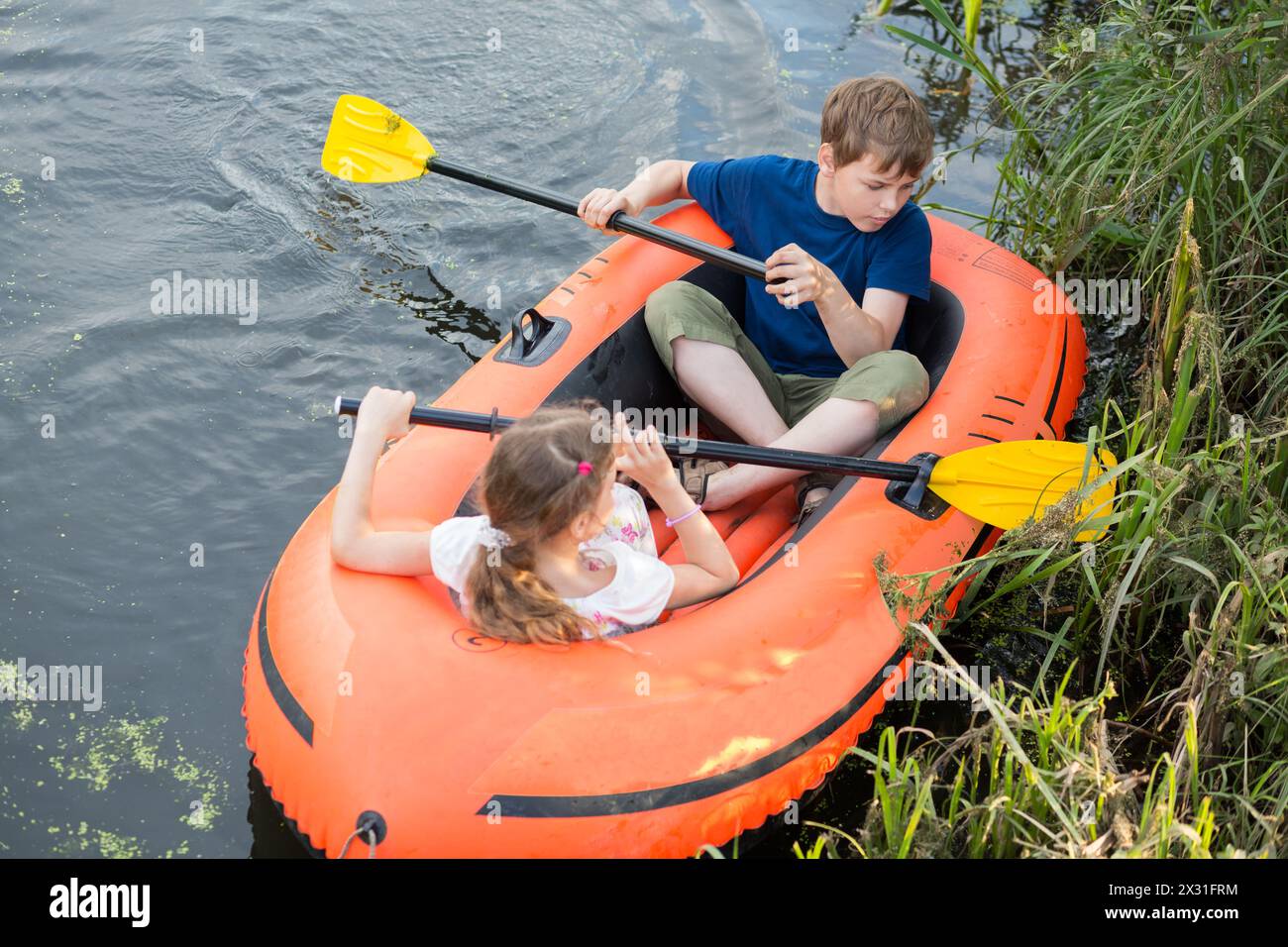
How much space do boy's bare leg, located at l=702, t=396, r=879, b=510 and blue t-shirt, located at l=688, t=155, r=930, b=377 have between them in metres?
0.27

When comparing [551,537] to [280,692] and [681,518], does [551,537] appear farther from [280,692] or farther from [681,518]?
[280,692]

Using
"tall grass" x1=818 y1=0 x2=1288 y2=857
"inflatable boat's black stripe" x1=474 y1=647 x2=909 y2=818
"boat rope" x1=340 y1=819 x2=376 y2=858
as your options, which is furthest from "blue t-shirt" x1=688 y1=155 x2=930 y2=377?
"boat rope" x1=340 y1=819 x2=376 y2=858

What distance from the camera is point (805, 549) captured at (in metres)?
2.38

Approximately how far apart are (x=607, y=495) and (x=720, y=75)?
3111mm

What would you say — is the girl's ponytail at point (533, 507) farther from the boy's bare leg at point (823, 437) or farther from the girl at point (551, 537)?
the boy's bare leg at point (823, 437)

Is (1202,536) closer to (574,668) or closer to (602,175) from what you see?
(574,668)

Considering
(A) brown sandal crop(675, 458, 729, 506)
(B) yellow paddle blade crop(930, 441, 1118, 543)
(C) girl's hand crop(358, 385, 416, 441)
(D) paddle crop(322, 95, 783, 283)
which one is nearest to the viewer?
(C) girl's hand crop(358, 385, 416, 441)

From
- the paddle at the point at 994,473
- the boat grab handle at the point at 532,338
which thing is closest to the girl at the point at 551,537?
the paddle at the point at 994,473

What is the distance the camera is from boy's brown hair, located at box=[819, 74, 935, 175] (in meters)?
2.61

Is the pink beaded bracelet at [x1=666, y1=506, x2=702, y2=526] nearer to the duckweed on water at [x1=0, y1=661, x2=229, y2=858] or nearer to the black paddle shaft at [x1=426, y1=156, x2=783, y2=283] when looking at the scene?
the black paddle shaft at [x1=426, y1=156, x2=783, y2=283]

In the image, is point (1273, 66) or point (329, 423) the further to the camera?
point (329, 423)

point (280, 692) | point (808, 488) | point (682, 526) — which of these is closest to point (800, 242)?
point (808, 488)

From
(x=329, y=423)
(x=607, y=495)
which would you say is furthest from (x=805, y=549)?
(x=329, y=423)

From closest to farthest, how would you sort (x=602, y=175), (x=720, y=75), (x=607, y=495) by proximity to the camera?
(x=607, y=495) < (x=602, y=175) < (x=720, y=75)
